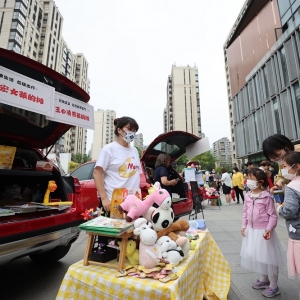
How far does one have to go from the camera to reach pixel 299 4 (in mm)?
13320

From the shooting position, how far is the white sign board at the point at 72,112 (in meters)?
2.10

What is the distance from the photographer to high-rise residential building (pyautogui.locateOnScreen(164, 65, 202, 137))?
197 feet

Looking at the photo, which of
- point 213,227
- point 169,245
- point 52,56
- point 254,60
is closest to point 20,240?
point 169,245

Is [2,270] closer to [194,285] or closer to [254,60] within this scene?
[194,285]

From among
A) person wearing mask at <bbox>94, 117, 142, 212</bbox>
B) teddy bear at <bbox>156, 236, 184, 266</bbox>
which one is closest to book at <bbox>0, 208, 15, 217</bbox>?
person wearing mask at <bbox>94, 117, 142, 212</bbox>

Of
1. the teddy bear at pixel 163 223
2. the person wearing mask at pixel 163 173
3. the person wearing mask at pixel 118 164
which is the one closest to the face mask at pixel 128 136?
the person wearing mask at pixel 118 164

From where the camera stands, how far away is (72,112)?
2.25 meters

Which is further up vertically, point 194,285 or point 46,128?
point 46,128

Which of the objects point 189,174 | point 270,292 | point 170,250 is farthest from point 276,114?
point 170,250

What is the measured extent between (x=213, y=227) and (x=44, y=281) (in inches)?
148

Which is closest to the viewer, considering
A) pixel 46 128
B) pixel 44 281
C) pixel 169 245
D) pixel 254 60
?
pixel 169 245

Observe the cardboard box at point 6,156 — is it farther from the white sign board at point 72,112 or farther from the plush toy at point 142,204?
the plush toy at point 142,204

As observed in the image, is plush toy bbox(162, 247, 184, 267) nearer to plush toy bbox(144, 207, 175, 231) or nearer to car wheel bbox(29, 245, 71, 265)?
plush toy bbox(144, 207, 175, 231)

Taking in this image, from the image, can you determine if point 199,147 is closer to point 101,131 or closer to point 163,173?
point 163,173
